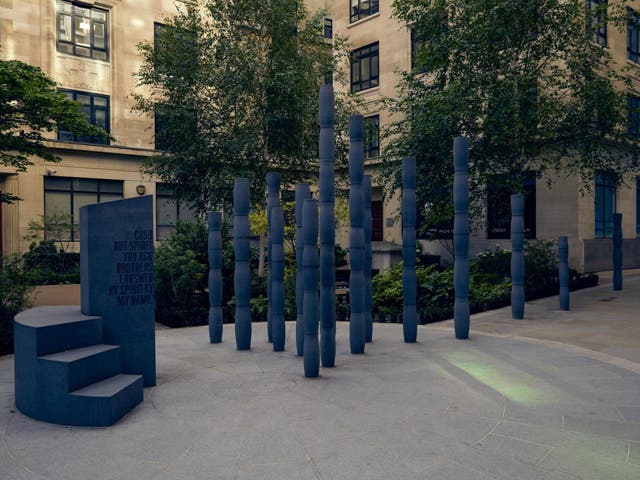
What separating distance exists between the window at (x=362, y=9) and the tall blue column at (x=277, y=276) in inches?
1170

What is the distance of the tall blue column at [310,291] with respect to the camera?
8.38m

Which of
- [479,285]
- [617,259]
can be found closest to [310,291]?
[479,285]

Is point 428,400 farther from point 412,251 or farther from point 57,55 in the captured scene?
point 57,55

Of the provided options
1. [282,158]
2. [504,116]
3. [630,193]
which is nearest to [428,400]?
[504,116]

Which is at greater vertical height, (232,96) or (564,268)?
(232,96)

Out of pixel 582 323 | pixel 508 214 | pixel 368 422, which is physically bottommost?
pixel 582 323

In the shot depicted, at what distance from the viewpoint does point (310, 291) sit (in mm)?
8555

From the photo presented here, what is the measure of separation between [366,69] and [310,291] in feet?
101

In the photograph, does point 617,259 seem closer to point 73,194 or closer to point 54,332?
point 54,332

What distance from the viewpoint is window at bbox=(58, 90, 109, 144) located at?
29375mm

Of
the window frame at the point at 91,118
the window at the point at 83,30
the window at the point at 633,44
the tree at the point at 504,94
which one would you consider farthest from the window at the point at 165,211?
the window at the point at 633,44

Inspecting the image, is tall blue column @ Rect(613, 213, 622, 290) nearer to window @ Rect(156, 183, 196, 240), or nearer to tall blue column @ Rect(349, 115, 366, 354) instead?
tall blue column @ Rect(349, 115, 366, 354)

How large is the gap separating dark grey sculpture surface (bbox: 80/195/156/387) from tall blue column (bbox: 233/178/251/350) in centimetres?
256

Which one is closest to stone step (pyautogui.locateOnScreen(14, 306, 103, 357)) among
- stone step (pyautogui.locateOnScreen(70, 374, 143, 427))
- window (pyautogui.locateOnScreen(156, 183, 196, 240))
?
stone step (pyautogui.locateOnScreen(70, 374, 143, 427))
